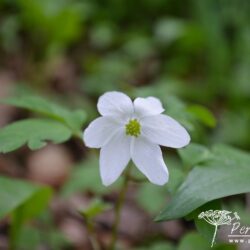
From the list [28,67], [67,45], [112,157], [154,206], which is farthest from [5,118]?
[112,157]

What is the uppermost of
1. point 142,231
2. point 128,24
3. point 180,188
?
point 180,188

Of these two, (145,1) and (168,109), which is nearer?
(168,109)

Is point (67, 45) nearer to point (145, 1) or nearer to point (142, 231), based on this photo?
point (145, 1)

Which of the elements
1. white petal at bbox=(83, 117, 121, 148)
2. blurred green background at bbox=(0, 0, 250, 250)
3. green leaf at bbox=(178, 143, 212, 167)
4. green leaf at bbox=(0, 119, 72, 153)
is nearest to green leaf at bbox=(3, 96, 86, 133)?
green leaf at bbox=(0, 119, 72, 153)

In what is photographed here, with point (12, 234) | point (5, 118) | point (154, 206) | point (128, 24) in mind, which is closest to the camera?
point (12, 234)

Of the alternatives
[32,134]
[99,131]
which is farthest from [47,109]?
[99,131]

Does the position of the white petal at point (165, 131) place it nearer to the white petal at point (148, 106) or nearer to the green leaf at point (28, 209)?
the white petal at point (148, 106)

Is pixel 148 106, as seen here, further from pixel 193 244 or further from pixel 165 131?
pixel 193 244

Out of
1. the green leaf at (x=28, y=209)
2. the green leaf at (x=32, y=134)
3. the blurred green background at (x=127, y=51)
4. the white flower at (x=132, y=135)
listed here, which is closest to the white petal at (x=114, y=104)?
the white flower at (x=132, y=135)
